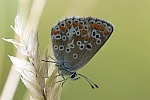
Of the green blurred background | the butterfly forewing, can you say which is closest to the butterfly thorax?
the butterfly forewing

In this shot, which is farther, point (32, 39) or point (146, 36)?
point (146, 36)

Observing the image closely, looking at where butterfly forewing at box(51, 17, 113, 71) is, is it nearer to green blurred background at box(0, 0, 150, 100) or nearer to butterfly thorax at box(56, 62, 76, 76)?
butterfly thorax at box(56, 62, 76, 76)

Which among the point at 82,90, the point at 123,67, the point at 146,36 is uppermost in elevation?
the point at 146,36

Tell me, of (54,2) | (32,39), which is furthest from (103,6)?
(32,39)

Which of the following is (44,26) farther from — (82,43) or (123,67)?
(82,43)

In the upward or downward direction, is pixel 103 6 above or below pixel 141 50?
above

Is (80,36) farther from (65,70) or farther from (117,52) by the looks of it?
(117,52)

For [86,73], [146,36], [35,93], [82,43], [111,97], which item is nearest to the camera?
[35,93]
